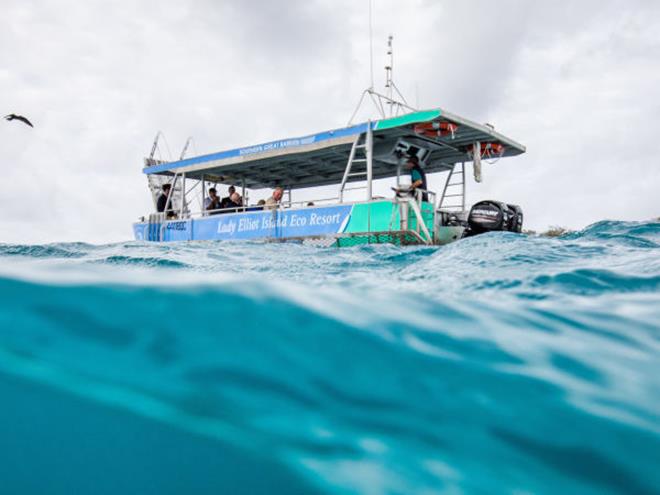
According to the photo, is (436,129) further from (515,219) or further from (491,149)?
(515,219)

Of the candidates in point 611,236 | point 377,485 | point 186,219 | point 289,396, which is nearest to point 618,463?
point 377,485

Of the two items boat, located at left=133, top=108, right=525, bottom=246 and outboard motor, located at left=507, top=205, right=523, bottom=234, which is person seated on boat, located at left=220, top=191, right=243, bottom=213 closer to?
boat, located at left=133, top=108, right=525, bottom=246

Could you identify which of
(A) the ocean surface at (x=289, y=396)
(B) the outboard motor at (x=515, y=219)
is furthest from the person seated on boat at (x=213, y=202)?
(A) the ocean surface at (x=289, y=396)

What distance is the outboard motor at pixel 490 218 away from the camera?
367 inches

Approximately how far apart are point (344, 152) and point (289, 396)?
37.1ft

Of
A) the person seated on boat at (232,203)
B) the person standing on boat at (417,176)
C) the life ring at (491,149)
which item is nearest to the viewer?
the person standing on boat at (417,176)

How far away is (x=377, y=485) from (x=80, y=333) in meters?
0.88

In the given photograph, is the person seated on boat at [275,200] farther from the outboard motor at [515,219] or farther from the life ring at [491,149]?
the outboard motor at [515,219]

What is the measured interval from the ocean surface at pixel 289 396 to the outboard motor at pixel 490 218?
25.8ft

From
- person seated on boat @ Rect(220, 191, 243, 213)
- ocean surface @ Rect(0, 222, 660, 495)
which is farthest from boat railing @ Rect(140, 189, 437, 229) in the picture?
ocean surface @ Rect(0, 222, 660, 495)

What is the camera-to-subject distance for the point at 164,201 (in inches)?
600

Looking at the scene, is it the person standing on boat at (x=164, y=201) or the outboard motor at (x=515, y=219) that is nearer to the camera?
the outboard motor at (x=515, y=219)

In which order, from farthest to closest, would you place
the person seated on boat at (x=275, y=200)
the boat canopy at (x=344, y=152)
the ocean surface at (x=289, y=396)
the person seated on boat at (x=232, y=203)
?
the person seated on boat at (x=232, y=203)
the person seated on boat at (x=275, y=200)
the boat canopy at (x=344, y=152)
the ocean surface at (x=289, y=396)

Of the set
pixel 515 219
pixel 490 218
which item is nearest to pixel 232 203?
pixel 490 218
